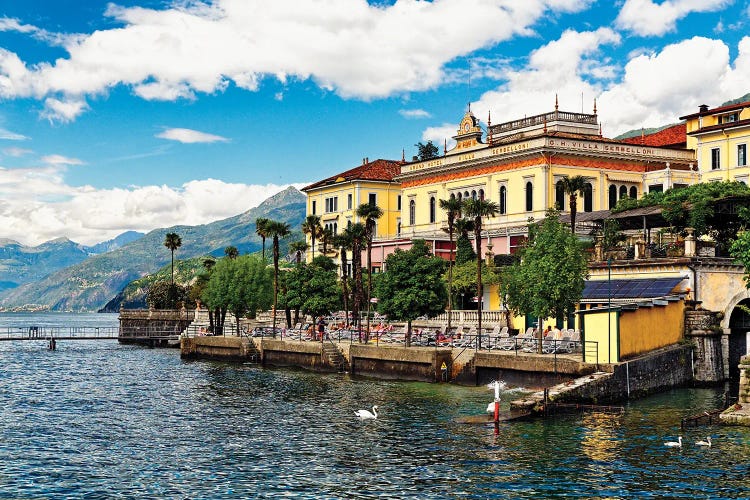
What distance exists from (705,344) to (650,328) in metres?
4.25

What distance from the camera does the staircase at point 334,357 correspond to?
172ft

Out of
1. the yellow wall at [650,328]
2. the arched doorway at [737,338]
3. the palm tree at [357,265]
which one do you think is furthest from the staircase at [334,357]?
the arched doorway at [737,338]

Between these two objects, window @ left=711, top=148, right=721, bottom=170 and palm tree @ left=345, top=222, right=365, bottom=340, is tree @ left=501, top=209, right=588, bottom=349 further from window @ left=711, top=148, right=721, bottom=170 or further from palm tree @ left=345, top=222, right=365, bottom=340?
window @ left=711, top=148, right=721, bottom=170

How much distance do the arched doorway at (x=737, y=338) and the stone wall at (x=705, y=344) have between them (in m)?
1.02

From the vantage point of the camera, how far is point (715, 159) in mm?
71938

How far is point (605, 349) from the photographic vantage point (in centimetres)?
3778

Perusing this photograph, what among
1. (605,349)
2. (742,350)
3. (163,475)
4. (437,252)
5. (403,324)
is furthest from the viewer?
(437,252)

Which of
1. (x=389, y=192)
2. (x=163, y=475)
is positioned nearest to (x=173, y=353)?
(x=389, y=192)

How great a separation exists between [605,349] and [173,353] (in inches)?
1862

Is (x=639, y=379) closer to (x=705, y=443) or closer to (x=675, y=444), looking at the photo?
(x=705, y=443)

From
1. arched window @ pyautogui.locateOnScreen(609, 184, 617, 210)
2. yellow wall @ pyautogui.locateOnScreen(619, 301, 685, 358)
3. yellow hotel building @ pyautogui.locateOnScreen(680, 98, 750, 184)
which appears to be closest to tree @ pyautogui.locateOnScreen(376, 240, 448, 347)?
yellow wall @ pyautogui.locateOnScreen(619, 301, 685, 358)

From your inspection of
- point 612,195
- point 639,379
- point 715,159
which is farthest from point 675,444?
point 715,159

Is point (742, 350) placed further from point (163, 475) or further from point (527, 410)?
point (163, 475)

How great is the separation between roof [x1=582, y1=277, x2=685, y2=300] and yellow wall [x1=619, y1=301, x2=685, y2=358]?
1.37 metres
